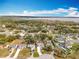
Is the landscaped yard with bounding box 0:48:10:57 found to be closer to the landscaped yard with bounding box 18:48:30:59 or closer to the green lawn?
the green lawn

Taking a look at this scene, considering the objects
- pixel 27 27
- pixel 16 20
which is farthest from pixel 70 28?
pixel 16 20

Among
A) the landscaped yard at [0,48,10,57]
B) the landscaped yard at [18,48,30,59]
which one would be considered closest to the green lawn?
the landscaped yard at [0,48,10,57]

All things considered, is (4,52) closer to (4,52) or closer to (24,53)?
(4,52)

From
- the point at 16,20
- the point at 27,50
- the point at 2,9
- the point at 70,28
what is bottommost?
the point at 27,50

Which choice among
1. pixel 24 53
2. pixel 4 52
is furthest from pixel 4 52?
pixel 24 53

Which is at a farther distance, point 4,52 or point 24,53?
point 4,52

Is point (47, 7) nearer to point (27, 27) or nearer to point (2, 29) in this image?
point (27, 27)

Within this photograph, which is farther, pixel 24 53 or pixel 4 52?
pixel 4 52

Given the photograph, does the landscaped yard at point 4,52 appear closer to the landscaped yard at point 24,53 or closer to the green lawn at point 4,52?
the green lawn at point 4,52

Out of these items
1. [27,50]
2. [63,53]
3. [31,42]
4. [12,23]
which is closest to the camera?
[63,53]

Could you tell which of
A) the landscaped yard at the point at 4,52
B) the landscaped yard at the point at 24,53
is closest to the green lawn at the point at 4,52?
the landscaped yard at the point at 4,52

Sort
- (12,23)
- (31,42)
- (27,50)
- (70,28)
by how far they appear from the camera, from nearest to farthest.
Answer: (27,50), (31,42), (12,23), (70,28)
